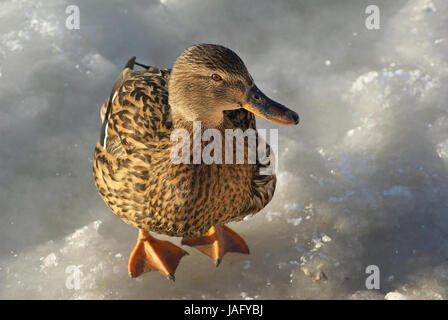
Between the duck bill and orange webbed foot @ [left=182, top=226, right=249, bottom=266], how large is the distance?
1.10m

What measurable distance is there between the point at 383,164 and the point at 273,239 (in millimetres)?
969

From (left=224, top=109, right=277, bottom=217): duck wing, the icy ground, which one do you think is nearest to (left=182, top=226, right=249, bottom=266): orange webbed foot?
the icy ground

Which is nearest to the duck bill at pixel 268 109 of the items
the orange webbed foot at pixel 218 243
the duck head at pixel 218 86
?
the duck head at pixel 218 86

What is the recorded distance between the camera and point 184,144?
2338 mm

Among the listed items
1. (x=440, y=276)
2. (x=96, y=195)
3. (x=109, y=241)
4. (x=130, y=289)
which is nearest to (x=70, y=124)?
(x=96, y=195)

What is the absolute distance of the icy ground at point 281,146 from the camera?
2.91 meters

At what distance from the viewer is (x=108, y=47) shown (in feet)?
13.4

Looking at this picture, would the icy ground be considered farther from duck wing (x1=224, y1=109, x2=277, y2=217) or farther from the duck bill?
the duck bill

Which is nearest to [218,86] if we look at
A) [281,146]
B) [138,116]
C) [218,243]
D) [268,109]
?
[268,109]

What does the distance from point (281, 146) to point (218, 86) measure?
143 centimetres

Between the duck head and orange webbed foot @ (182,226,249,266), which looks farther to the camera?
orange webbed foot @ (182,226,249,266)

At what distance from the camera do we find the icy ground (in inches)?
114

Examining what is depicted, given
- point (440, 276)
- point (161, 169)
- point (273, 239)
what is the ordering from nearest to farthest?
point (161, 169) < point (440, 276) < point (273, 239)

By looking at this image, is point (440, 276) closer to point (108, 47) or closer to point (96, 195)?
point (96, 195)
